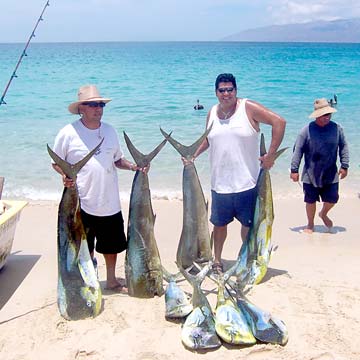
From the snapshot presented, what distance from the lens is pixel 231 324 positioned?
11.6 ft

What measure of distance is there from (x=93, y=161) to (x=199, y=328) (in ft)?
4.74

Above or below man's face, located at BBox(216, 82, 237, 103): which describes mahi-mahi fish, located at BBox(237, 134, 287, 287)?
below

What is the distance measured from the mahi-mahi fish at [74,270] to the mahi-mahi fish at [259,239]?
1.27 metres

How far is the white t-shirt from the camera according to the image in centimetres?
389

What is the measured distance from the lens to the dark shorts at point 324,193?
5.82 meters

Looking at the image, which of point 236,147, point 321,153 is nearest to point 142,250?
point 236,147

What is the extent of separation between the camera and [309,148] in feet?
18.6

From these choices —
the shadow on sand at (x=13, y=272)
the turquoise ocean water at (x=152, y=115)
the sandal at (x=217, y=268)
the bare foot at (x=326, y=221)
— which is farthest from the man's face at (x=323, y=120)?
the shadow on sand at (x=13, y=272)

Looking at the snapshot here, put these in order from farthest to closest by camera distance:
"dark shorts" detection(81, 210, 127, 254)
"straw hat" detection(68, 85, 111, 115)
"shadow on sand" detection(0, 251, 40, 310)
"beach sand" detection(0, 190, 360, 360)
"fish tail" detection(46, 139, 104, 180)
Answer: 1. "shadow on sand" detection(0, 251, 40, 310)
2. "dark shorts" detection(81, 210, 127, 254)
3. "straw hat" detection(68, 85, 111, 115)
4. "fish tail" detection(46, 139, 104, 180)
5. "beach sand" detection(0, 190, 360, 360)

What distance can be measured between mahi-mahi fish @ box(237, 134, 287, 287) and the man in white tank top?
62mm

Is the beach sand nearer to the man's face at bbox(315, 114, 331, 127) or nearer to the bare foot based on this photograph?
the bare foot

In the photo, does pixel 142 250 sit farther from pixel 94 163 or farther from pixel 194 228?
pixel 94 163

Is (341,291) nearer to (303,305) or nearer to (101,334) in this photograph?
(303,305)

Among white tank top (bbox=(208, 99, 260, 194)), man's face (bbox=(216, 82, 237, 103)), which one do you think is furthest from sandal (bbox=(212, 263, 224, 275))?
man's face (bbox=(216, 82, 237, 103))
